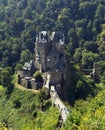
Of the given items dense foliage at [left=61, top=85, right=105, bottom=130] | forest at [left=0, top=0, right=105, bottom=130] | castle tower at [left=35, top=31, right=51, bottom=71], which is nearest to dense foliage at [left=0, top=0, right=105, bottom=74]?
forest at [left=0, top=0, right=105, bottom=130]

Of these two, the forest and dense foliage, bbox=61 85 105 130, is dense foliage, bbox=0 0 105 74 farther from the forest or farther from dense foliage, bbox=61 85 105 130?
dense foliage, bbox=61 85 105 130

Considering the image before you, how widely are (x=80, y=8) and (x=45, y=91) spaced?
69.3 meters

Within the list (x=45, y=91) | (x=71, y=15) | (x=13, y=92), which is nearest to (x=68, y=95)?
(x=45, y=91)

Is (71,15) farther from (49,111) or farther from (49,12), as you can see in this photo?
(49,111)

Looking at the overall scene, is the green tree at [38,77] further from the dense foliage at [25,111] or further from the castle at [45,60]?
the dense foliage at [25,111]

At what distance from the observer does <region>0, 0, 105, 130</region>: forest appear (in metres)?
107

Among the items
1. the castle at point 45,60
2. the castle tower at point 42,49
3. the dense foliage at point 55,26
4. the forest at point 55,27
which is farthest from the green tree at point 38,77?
the dense foliage at point 55,26

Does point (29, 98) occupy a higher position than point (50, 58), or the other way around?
point (50, 58)

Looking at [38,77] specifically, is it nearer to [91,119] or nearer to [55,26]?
[91,119]

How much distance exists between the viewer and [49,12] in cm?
12938

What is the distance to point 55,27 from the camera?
12269cm

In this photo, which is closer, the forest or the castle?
the castle

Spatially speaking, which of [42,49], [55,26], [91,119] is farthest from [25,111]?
[55,26]

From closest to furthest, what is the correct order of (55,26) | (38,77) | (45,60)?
(38,77), (45,60), (55,26)
